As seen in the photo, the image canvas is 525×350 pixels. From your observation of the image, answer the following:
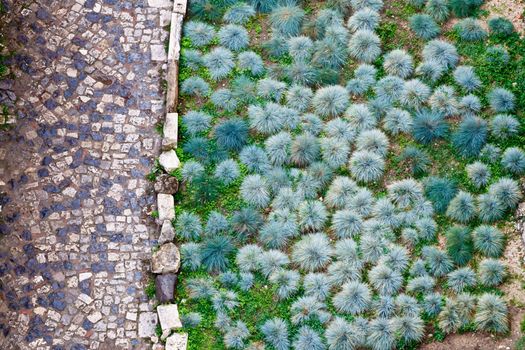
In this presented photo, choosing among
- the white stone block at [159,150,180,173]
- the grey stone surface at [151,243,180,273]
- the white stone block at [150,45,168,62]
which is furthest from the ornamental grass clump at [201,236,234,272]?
the white stone block at [150,45,168,62]

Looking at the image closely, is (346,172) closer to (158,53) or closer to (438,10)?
(438,10)

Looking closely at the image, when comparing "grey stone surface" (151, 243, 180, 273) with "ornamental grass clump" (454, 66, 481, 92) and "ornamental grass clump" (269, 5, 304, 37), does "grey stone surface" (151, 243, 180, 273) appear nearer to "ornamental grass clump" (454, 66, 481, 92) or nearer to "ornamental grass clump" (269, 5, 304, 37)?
"ornamental grass clump" (269, 5, 304, 37)

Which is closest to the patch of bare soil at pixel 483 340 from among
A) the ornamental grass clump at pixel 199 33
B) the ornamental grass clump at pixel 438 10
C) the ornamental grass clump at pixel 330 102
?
the ornamental grass clump at pixel 330 102

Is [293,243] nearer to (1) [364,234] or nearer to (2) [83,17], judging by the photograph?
(1) [364,234]

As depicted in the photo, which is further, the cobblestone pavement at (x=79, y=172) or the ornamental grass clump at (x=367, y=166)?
the ornamental grass clump at (x=367, y=166)

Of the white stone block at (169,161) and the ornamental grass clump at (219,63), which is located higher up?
the ornamental grass clump at (219,63)

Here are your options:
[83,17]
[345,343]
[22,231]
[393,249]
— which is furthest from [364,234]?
[83,17]

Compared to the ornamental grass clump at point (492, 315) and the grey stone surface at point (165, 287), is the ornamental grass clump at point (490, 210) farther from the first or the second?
the grey stone surface at point (165, 287)
